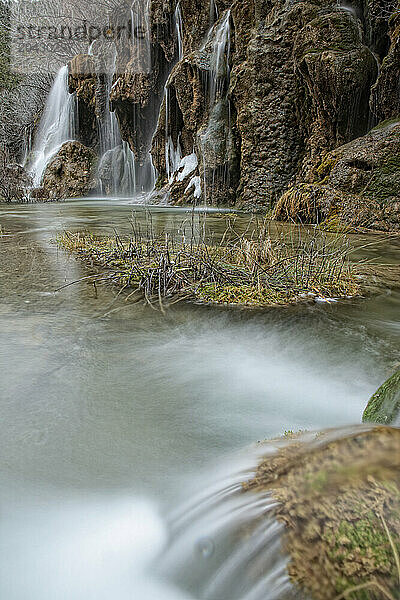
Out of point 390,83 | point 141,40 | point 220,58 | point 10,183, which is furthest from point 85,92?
point 390,83

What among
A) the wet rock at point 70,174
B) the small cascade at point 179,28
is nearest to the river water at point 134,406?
the small cascade at point 179,28

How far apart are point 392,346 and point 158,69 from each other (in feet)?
64.0

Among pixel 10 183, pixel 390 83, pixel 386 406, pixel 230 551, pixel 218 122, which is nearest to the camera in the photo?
pixel 230 551

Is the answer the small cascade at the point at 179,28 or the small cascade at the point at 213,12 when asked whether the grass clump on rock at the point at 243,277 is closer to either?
the small cascade at the point at 213,12

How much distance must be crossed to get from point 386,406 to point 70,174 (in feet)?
75.6

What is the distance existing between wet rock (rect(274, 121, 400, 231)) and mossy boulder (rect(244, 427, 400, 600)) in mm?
6557

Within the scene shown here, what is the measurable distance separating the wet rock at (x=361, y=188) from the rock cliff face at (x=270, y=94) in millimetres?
44

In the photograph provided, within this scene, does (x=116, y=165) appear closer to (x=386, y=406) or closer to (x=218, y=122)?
(x=218, y=122)

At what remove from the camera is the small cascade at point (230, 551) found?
1.14 metres

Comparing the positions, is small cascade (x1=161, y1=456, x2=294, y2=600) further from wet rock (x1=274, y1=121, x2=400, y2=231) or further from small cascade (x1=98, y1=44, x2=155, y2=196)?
small cascade (x1=98, y1=44, x2=155, y2=196)

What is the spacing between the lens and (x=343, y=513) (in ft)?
3.68

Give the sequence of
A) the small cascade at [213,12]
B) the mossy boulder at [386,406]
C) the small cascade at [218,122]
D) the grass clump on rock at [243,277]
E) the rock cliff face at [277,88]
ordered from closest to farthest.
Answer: the mossy boulder at [386,406] → the grass clump on rock at [243,277] → the rock cliff face at [277,88] → the small cascade at [218,122] → the small cascade at [213,12]

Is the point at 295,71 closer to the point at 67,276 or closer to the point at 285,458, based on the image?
the point at 67,276

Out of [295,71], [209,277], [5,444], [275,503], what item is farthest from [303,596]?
[295,71]
